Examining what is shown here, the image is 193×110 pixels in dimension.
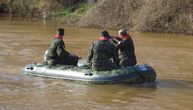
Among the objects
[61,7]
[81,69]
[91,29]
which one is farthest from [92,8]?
[81,69]

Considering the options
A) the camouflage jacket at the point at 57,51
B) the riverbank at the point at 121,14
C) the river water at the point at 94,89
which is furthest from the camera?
the riverbank at the point at 121,14

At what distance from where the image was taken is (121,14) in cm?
3650

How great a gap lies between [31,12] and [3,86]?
30.0 meters

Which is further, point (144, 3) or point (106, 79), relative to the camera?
point (144, 3)

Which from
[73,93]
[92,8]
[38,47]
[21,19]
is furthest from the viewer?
[21,19]

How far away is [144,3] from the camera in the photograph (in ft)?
117

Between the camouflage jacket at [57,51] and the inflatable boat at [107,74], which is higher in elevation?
the camouflage jacket at [57,51]

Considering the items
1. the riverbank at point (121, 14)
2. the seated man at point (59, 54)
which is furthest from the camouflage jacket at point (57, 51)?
the riverbank at point (121, 14)

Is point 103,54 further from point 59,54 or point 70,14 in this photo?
point 70,14

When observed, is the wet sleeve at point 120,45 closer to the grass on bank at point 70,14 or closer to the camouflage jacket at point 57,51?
the camouflage jacket at point 57,51

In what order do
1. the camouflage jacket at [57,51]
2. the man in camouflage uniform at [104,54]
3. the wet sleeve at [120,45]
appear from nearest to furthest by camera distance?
the man in camouflage uniform at [104,54] < the wet sleeve at [120,45] < the camouflage jacket at [57,51]

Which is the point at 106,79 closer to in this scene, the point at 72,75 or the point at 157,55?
the point at 72,75

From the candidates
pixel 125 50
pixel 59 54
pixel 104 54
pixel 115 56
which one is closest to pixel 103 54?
pixel 104 54

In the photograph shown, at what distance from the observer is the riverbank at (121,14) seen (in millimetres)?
33406
